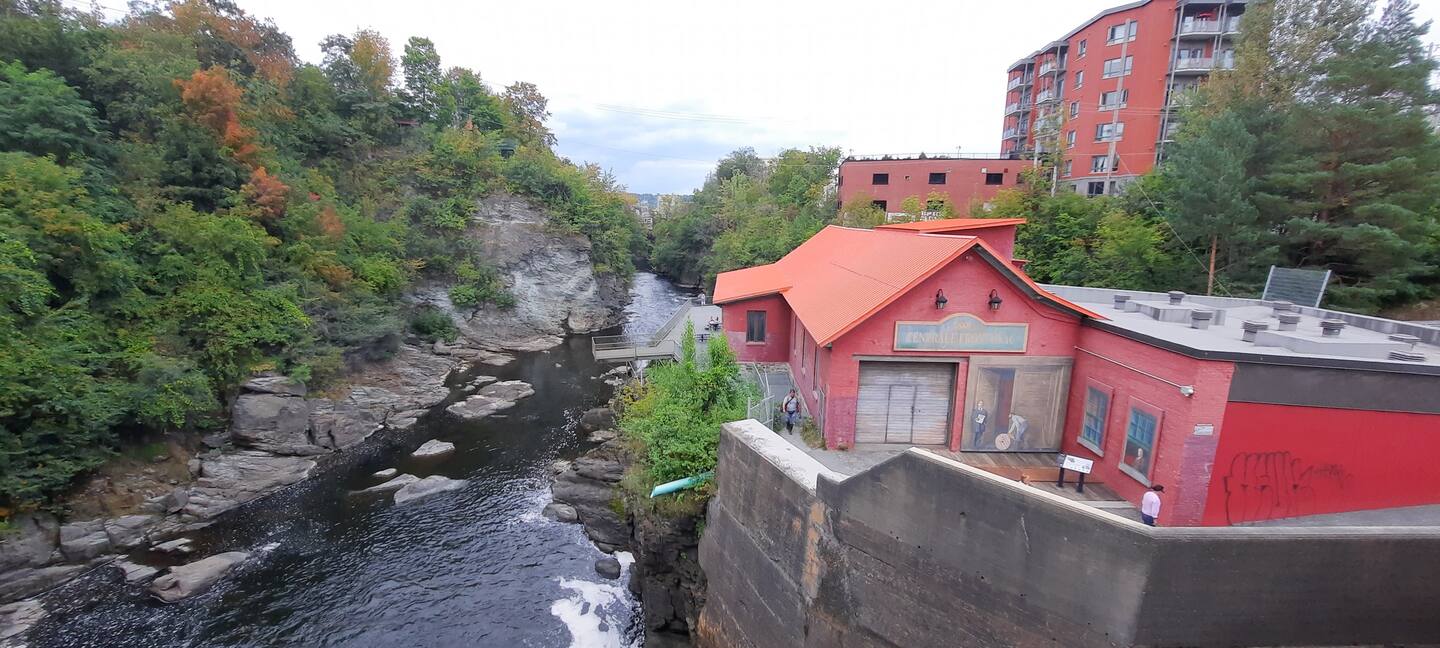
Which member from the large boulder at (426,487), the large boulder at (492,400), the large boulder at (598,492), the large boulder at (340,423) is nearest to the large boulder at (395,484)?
the large boulder at (426,487)

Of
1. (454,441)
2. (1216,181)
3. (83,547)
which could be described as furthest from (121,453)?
(1216,181)

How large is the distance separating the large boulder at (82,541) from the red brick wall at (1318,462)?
25.0 m

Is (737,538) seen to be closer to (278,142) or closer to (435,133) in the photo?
(278,142)

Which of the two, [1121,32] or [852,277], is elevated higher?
[1121,32]

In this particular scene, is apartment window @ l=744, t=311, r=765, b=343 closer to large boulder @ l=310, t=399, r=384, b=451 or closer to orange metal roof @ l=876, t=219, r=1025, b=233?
orange metal roof @ l=876, t=219, r=1025, b=233

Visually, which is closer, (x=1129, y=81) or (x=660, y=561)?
(x=660, y=561)

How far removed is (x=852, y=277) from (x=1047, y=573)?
885 centimetres

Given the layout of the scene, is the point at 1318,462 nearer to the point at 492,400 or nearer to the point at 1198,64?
the point at 492,400

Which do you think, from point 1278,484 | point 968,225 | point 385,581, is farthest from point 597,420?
point 1278,484

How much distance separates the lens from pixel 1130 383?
33.6ft

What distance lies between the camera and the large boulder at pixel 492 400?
24734mm

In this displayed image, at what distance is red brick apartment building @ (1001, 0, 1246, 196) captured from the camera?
3319 cm

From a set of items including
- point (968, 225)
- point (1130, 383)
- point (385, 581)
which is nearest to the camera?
point (1130, 383)

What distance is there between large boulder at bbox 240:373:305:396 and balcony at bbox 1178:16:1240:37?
49299 mm
